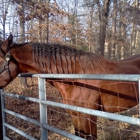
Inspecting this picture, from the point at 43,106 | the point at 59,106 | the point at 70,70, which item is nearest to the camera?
the point at 59,106

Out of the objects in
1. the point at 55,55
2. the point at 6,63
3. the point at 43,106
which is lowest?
the point at 43,106

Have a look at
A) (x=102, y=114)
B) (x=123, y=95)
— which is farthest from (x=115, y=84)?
(x=102, y=114)

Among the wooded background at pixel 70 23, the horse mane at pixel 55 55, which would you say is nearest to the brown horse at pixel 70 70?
the horse mane at pixel 55 55

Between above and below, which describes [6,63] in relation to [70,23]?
below

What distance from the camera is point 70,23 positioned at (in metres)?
18.6

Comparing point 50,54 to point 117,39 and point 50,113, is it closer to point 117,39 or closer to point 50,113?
point 50,113

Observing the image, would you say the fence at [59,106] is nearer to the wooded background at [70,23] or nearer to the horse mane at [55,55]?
the horse mane at [55,55]

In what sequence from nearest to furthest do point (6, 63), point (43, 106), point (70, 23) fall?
point (43, 106) < point (6, 63) < point (70, 23)

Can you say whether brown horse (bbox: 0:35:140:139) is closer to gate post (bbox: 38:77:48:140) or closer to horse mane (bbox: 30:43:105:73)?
horse mane (bbox: 30:43:105:73)

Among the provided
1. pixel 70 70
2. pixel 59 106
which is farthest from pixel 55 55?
pixel 59 106

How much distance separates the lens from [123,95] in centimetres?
284

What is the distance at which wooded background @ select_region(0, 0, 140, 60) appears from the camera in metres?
8.48

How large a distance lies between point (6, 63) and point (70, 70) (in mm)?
894

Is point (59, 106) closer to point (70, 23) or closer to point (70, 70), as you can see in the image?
point (70, 70)
